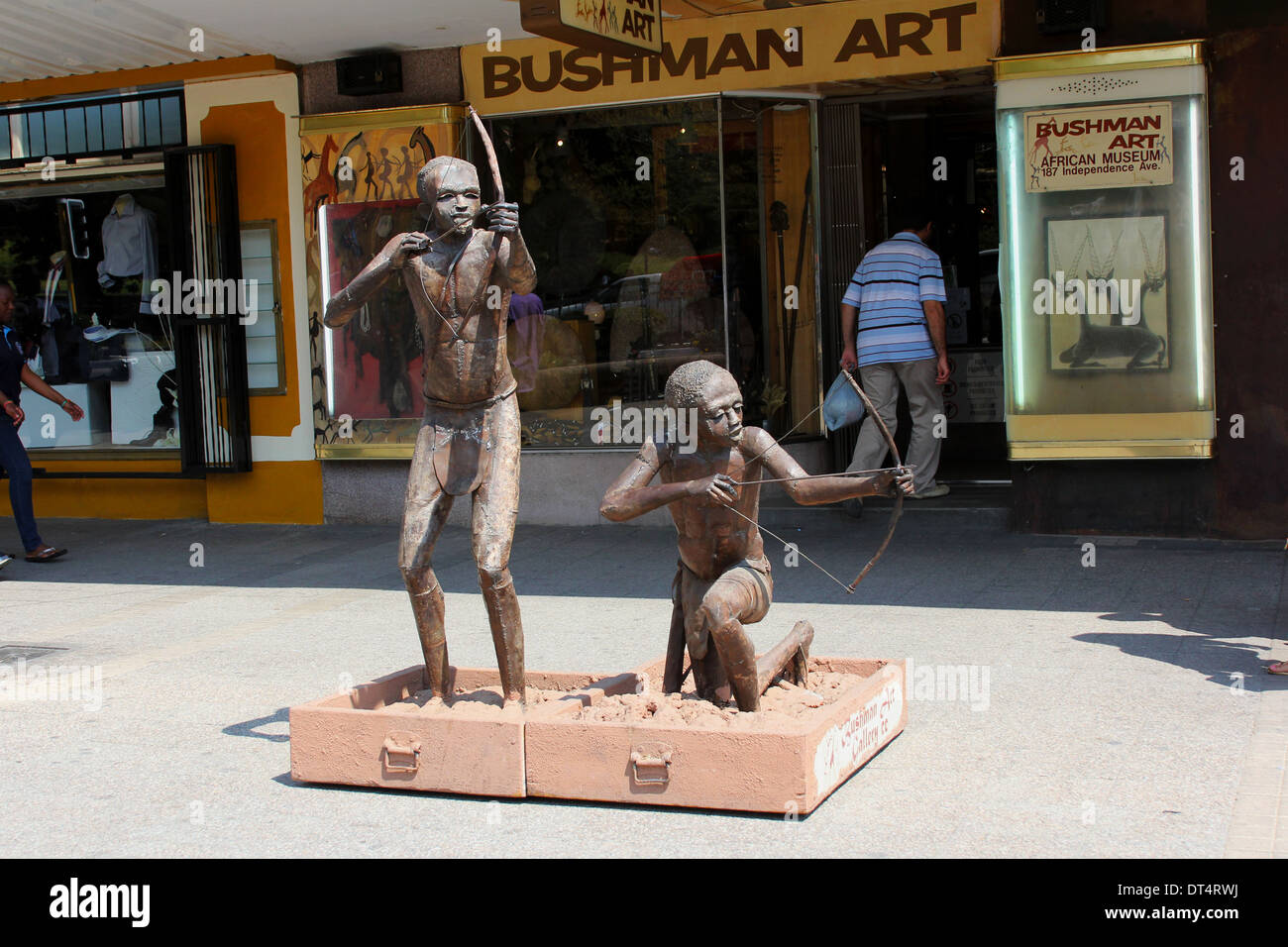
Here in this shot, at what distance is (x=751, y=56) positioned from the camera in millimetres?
10383

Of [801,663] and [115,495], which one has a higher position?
[115,495]

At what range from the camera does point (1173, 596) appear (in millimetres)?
7746

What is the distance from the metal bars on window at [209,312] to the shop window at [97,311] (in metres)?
0.87

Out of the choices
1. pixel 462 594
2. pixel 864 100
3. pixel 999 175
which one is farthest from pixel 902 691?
pixel 864 100

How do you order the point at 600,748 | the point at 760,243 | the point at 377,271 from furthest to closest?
→ the point at 760,243 < the point at 377,271 < the point at 600,748

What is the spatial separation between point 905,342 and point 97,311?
775cm

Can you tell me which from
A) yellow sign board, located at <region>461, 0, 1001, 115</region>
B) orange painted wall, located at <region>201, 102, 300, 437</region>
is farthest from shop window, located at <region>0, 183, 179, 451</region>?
yellow sign board, located at <region>461, 0, 1001, 115</region>

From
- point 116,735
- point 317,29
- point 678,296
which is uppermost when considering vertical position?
point 317,29

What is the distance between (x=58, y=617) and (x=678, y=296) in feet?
16.8

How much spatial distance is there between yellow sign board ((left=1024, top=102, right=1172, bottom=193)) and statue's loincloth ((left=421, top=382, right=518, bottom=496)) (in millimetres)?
5233

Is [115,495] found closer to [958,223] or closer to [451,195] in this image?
[958,223]

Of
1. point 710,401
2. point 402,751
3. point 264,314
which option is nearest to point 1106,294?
point 710,401

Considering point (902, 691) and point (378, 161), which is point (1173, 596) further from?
point (378, 161)

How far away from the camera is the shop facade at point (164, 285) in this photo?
38.7 feet
